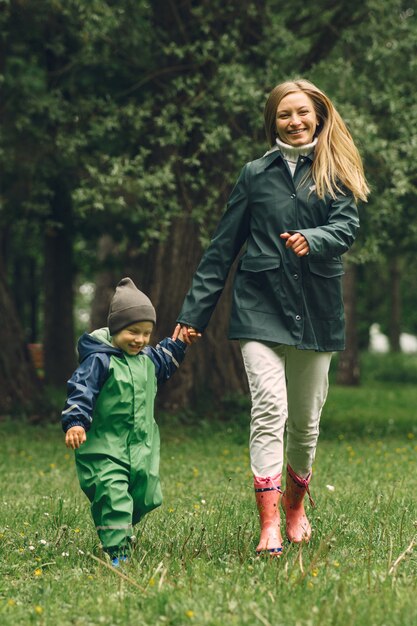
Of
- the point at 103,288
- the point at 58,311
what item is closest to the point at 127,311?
the point at 58,311

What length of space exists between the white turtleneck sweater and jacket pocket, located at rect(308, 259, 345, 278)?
0.48 m

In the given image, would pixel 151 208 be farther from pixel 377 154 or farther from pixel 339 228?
pixel 339 228

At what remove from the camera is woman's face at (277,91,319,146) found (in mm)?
5172

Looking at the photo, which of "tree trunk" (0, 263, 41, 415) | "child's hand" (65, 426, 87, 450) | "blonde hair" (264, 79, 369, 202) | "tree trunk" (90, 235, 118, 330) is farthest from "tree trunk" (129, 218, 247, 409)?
"tree trunk" (90, 235, 118, 330)

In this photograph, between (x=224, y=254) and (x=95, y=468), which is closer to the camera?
(x=95, y=468)

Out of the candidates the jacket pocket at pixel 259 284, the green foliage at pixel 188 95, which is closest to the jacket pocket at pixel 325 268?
the jacket pocket at pixel 259 284

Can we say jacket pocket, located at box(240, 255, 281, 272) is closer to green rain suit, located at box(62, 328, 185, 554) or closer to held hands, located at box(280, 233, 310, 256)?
held hands, located at box(280, 233, 310, 256)

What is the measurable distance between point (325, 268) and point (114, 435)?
4.35 ft

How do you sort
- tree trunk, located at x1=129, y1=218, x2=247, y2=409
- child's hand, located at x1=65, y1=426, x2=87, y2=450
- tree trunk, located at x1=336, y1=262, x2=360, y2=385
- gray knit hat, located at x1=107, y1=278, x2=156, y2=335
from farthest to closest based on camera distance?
1. tree trunk, located at x1=336, y1=262, x2=360, y2=385
2. tree trunk, located at x1=129, y1=218, x2=247, y2=409
3. gray knit hat, located at x1=107, y1=278, x2=156, y2=335
4. child's hand, located at x1=65, y1=426, x2=87, y2=450

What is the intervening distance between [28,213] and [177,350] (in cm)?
949

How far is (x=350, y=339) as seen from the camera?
21.6 m

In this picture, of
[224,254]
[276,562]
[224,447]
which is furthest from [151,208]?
[276,562]

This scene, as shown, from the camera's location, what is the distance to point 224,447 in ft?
35.2

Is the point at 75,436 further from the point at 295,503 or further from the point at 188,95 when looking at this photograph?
the point at 188,95
